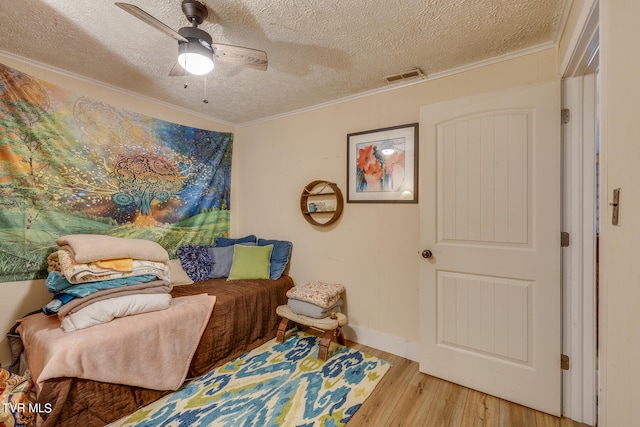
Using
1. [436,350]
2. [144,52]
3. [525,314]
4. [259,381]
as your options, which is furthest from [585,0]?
[259,381]

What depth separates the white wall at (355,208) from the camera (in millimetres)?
2158

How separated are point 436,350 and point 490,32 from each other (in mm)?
2108

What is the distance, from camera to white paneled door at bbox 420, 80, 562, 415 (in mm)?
1622

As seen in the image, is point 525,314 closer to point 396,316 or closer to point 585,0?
point 396,316

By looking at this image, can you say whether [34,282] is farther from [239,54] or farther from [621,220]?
[621,220]

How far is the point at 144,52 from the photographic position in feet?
6.13

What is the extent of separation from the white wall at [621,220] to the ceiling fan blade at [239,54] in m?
1.41

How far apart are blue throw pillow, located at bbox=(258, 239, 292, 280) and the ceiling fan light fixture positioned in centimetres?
185

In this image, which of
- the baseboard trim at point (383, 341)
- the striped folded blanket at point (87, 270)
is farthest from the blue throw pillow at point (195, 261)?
the baseboard trim at point (383, 341)

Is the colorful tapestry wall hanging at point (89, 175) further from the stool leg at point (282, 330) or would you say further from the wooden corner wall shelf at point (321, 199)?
the stool leg at point (282, 330)

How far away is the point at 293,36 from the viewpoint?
5.58ft

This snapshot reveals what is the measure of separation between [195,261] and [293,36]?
7.20 feet

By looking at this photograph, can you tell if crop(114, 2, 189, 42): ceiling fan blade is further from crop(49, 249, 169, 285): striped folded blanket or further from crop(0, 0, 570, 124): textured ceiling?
crop(49, 249, 169, 285): striped folded blanket

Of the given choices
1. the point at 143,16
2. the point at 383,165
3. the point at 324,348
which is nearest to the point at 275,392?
the point at 324,348
